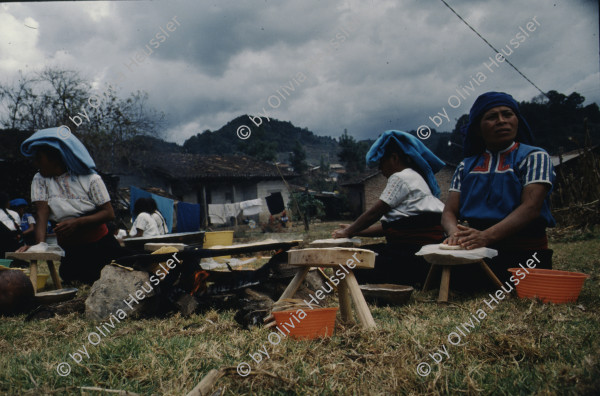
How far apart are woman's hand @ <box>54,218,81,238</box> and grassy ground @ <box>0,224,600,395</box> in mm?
1414

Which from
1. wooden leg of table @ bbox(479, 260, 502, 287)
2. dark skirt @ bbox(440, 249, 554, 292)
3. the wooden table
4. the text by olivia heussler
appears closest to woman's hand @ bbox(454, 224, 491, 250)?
wooden leg of table @ bbox(479, 260, 502, 287)

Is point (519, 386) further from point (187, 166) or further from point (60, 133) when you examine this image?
point (187, 166)

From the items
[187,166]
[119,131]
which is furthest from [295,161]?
[119,131]

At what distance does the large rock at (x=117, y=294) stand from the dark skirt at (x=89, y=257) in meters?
1.29

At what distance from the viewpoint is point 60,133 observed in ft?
13.1

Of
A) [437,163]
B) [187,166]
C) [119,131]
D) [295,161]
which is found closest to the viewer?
[437,163]

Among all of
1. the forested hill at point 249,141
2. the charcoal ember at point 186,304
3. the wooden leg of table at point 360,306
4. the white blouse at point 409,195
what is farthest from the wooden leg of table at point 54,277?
the forested hill at point 249,141

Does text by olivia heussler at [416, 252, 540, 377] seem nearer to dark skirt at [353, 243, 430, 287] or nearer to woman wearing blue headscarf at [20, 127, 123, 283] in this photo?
dark skirt at [353, 243, 430, 287]

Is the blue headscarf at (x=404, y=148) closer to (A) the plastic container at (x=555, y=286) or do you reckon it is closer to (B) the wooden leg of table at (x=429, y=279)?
(B) the wooden leg of table at (x=429, y=279)

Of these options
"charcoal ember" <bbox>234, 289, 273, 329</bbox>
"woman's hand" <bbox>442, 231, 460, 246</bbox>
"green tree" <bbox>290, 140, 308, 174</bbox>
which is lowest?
"charcoal ember" <bbox>234, 289, 273, 329</bbox>

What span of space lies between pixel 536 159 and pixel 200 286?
10.6 ft

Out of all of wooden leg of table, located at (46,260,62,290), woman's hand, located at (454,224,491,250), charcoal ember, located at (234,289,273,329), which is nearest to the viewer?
charcoal ember, located at (234,289,273,329)

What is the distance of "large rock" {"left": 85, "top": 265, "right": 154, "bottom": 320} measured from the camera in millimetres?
3199

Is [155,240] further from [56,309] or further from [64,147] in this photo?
[64,147]
